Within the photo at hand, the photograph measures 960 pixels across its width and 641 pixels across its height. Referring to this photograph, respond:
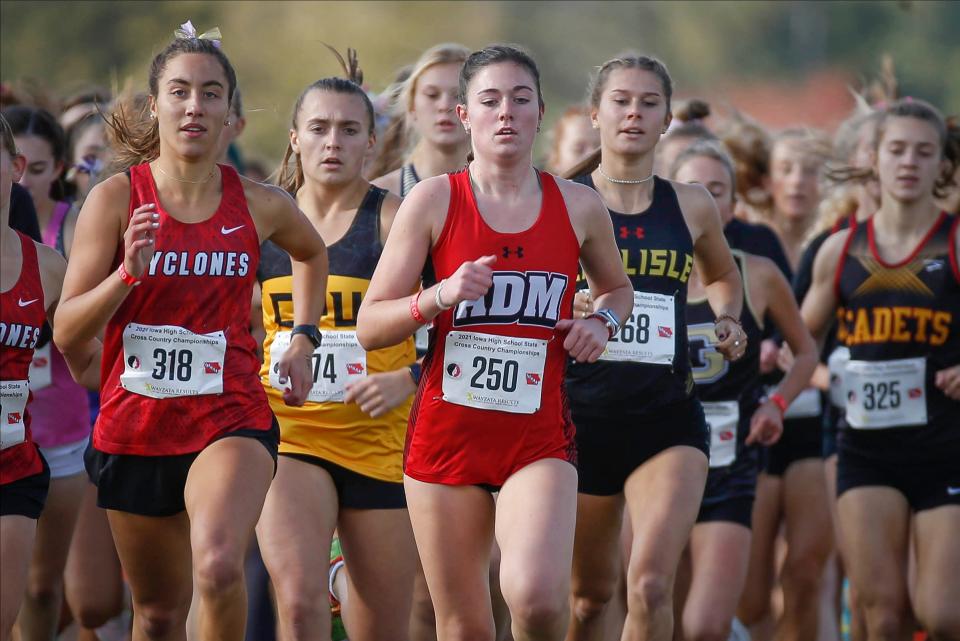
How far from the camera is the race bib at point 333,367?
6355mm

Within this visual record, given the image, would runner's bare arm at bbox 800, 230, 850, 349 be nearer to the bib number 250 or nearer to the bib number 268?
the bib number 268

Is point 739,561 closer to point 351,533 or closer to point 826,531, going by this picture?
point 826,531

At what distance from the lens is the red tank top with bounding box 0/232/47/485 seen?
18.1 feet

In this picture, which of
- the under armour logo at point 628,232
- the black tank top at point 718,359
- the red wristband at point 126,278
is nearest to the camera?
the red wristband at point 126,278

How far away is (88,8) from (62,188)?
21.9m

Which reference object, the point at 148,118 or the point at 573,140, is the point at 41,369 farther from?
the point at 573,140

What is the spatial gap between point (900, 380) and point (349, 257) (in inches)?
104

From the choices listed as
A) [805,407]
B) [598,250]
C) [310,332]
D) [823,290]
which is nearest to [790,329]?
[823,290]

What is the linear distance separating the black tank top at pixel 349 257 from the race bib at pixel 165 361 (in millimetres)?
869

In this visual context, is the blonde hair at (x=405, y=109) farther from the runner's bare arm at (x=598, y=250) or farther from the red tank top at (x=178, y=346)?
the red tank top at (x=178, y=346)

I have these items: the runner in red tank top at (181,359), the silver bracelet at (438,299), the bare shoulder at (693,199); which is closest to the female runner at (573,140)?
the bare shoulder at (693,199)

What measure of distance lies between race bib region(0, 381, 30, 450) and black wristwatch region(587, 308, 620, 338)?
6.43ft

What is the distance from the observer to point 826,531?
8.40 meters

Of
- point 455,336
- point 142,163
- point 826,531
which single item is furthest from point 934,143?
point 142,163
